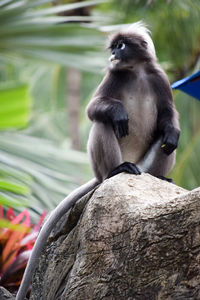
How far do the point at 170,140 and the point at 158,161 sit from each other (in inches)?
9.3

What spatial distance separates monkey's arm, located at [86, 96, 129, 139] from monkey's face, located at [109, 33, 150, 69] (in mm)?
410

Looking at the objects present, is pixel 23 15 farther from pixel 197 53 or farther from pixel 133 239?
pixel 197 53

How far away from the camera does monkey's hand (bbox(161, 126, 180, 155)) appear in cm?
426

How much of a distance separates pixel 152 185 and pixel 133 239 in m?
0.64

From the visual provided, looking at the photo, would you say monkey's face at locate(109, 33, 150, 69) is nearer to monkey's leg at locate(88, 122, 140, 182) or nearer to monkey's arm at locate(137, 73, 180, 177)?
monkey's arm at locate(137, 73, 180, 177)

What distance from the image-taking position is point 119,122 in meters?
4.15

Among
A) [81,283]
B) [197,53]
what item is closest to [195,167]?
[197,53]

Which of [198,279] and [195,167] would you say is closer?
[198,279]

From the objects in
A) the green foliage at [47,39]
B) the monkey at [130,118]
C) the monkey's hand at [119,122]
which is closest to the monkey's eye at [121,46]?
the monkey at [130,118]


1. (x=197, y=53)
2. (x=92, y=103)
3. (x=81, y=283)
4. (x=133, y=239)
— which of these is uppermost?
(x=92, y=103)

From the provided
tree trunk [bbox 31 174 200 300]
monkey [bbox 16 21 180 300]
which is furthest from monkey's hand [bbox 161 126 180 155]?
tree trunk [bbox 31 174 200 300]

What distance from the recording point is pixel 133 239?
3.07 meters

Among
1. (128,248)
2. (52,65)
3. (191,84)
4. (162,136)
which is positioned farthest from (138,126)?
(52,65)

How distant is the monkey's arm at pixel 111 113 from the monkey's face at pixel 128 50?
410 mm
